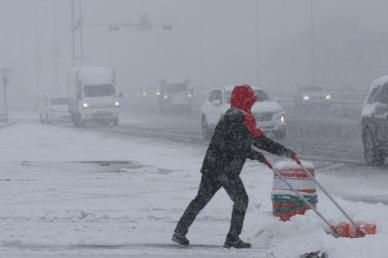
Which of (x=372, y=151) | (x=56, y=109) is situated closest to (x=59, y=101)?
(x=56, y=109)

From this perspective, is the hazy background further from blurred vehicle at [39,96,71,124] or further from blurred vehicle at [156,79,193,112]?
blurred vehicle at [39,96,71,124]

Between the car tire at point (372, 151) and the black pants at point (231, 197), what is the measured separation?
31.5 ft

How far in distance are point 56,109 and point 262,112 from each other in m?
21.9

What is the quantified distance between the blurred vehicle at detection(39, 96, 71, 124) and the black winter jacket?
122ft

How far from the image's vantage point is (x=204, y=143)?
26.5 meters

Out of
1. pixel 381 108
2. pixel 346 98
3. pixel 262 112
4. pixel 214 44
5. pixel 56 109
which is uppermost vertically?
pixel 214 44

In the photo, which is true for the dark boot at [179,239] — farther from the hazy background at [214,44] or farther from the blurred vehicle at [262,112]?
the hazy background at [214,44]

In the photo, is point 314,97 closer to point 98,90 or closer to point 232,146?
point 98,90

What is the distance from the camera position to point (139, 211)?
1194cm

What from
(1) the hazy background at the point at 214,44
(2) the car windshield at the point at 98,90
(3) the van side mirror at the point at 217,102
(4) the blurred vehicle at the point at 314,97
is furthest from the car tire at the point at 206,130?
(1) the hazy background at the point at 214,44

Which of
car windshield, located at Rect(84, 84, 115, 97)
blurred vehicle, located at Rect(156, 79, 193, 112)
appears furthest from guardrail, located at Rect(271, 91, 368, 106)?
car windshield, located at Rect(84, 84, 115, 97)

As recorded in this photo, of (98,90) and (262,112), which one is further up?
(98,90)

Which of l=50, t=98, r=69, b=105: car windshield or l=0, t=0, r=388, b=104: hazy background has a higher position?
l=0, t=0, r=388, b=104: hazy background

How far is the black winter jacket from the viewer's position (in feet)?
28.2
